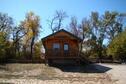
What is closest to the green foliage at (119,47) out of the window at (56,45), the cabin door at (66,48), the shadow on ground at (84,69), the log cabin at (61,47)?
the log cabin at (61,47)

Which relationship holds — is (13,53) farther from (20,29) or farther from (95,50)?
(95,50)

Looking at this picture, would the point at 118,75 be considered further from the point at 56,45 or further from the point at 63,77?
the point at 56,45

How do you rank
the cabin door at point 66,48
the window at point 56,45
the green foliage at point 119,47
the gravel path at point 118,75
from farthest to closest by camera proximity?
1. the green foliage at point 119,47
2. the window at point 56,45
3. the cabin door at point 66,48
4. the gravel path at point 118,75

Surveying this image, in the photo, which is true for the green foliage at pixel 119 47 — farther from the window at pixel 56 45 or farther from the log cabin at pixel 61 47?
the window at pixel 56 45

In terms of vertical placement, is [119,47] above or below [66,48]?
above

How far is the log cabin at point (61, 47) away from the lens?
3566cm

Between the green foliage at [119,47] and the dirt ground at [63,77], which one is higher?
the green foliage at [119,47]

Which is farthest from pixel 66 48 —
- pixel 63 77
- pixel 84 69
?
pixel 63 77

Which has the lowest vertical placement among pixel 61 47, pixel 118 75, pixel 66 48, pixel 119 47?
pixel 118 75

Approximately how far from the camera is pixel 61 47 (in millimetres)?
37344

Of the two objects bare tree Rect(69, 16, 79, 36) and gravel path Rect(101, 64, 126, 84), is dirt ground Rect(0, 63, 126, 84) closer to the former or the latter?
gravel path Rect(101, 64, 126, 84)

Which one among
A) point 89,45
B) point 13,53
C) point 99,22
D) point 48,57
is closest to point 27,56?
point 13,53

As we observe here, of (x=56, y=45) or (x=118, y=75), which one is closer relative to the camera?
(x=118, y=75)

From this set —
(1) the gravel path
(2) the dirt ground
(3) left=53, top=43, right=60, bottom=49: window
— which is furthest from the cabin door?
(1) the gravel path
